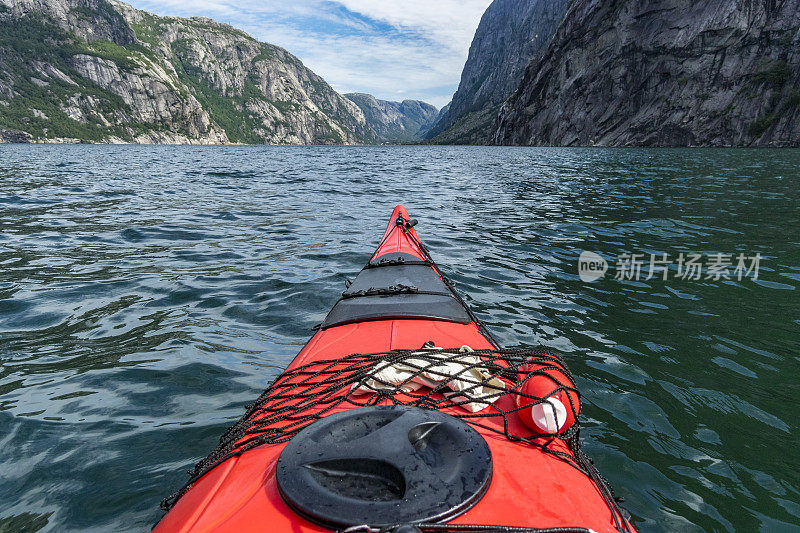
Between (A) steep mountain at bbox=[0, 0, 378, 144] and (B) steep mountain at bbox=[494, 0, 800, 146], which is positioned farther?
(A) steep mountain at bbox=[0, 0, 378, 144]

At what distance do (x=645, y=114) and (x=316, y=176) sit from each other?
62146mm

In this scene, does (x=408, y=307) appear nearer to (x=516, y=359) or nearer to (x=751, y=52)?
(x=516, y=359)

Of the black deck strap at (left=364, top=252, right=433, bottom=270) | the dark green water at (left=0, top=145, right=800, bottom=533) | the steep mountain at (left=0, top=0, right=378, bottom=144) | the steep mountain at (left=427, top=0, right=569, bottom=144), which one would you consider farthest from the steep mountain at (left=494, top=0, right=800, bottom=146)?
the steep mountain at (left=0, top=0, right=378, bottom=144)

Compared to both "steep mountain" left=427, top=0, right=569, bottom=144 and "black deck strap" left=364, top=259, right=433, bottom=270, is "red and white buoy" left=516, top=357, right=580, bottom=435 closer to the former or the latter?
"black deck strap" left=364, top=259, right=433, bottom=270

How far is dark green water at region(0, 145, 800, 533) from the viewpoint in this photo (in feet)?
9.60

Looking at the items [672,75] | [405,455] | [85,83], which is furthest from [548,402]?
[85,83]

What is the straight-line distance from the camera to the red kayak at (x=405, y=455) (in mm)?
1613

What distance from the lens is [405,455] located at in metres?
1.80

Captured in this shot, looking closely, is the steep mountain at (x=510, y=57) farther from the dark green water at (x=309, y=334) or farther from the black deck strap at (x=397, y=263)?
the black deck strap at (x=397, y=263)

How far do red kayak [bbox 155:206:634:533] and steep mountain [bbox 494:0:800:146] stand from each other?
62941 millimetres

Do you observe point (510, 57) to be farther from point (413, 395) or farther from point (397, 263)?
point (413, 395)

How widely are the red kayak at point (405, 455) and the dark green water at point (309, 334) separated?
1044 mm

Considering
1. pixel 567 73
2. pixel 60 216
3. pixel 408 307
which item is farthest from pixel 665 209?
pixel 567 73

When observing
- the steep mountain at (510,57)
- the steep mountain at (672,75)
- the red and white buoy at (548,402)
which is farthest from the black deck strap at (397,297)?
the steep mountain at (510,57)
